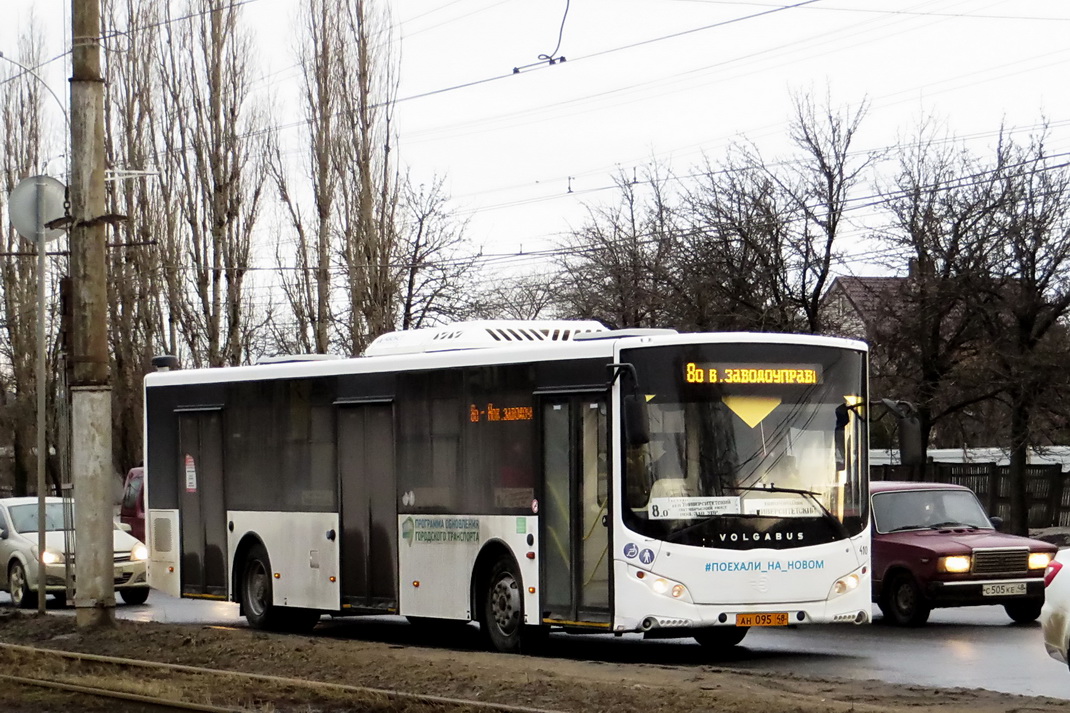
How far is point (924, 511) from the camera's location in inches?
727

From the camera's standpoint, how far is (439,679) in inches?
483

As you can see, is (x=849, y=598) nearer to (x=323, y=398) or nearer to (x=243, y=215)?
(x=323, y=398)

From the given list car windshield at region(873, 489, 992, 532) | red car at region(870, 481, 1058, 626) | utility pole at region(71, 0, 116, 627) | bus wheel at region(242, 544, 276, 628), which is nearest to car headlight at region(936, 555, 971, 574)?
red car at region(870, 481, 1058, 626)

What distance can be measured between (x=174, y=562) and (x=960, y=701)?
1102 centimetres

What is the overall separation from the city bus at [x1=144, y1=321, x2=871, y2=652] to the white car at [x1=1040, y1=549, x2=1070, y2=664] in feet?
9.09

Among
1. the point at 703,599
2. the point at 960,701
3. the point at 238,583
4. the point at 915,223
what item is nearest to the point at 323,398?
the point at 238,583

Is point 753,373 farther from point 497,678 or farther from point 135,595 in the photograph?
point 135,595

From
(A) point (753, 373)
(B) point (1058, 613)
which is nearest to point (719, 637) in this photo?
(A) point (753, 373)

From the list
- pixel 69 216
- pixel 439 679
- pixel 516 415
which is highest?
pixel 69 216

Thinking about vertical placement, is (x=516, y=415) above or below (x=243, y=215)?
below

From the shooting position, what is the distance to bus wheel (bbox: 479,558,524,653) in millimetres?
14680

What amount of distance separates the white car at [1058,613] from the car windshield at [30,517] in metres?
15.6

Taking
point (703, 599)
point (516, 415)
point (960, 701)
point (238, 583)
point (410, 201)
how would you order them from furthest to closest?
point (410, 201)
point (238, 583)
point (516, 415)
point (703, 599)
point (960, 701)

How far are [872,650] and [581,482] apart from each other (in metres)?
3.22
